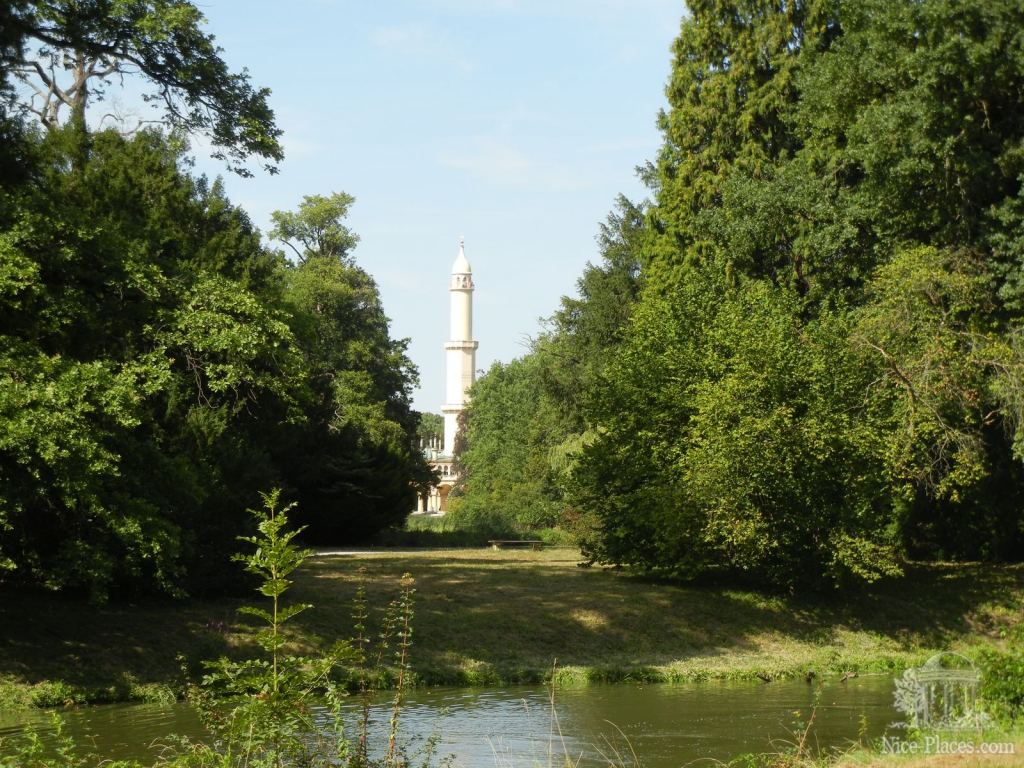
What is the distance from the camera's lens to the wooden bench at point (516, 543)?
4853cm

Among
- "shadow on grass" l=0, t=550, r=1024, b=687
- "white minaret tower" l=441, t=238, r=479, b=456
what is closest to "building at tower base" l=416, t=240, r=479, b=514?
"white minaret tower" l=441, t=238, r=479, b=456

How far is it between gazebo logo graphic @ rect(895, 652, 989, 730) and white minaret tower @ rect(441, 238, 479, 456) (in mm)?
120983

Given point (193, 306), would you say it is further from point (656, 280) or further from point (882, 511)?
point (656, 280)

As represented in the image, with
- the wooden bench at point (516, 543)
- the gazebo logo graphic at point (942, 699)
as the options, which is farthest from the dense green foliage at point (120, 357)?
the wooden bench at point (516, 543)

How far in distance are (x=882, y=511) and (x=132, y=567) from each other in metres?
17.8

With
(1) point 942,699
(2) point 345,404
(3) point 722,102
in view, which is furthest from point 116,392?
(2) point 345,404

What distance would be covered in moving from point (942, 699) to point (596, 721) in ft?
19.0

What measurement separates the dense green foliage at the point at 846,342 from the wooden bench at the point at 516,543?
49.3 feet

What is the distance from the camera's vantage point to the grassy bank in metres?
20.0

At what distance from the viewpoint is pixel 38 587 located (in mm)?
22109

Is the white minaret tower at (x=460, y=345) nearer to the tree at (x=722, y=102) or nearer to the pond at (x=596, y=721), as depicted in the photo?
the tree at (x=722, y=102)

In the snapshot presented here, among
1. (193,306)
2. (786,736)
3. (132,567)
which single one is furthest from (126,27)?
(786,736)

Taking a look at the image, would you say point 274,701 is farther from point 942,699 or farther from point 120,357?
point 120,357

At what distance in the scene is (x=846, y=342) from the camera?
28734 mm
